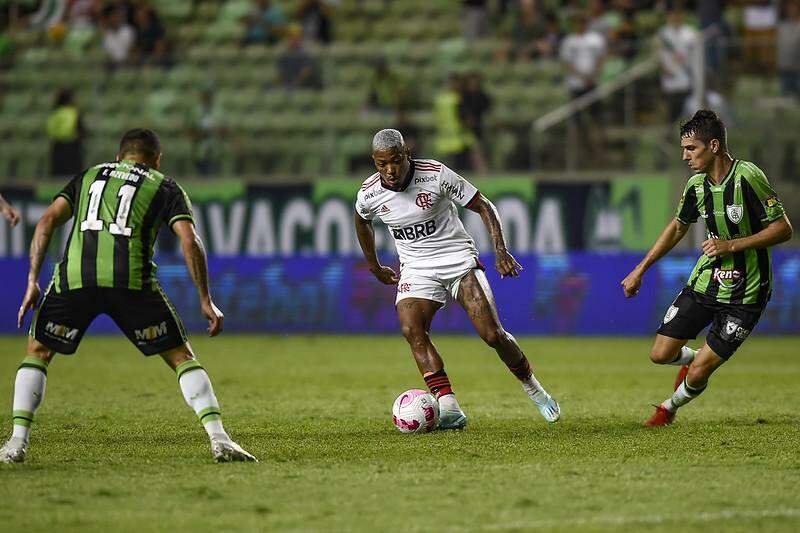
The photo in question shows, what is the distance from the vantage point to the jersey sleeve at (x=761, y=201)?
8.62m

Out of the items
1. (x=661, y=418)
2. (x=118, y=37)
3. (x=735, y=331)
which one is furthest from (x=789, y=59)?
(x=735, y=331)

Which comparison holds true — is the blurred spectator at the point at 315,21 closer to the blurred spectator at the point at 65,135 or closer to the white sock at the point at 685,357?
the blurred spectator at the point at 65,135

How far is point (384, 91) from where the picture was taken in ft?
69.1

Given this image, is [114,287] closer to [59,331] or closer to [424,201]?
[59,331]

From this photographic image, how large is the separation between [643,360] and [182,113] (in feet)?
31.3

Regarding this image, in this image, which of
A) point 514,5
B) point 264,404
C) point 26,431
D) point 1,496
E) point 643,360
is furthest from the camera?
point 514,5

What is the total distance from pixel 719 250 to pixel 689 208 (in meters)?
0.53

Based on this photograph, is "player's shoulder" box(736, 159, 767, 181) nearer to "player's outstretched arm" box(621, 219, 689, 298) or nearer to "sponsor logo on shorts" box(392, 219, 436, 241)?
"player's outstretched arm" box(621, 219, 689, 298)

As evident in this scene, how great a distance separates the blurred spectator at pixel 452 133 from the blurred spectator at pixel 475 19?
2.21 m

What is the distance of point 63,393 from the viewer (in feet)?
39.4

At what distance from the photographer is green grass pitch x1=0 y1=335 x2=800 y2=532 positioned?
5887 millimetres

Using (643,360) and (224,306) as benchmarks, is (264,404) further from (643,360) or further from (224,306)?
(224,306)

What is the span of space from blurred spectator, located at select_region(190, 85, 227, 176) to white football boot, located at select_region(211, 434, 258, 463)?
1425 centimetres

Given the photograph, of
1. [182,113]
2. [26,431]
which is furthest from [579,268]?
[26,431]
